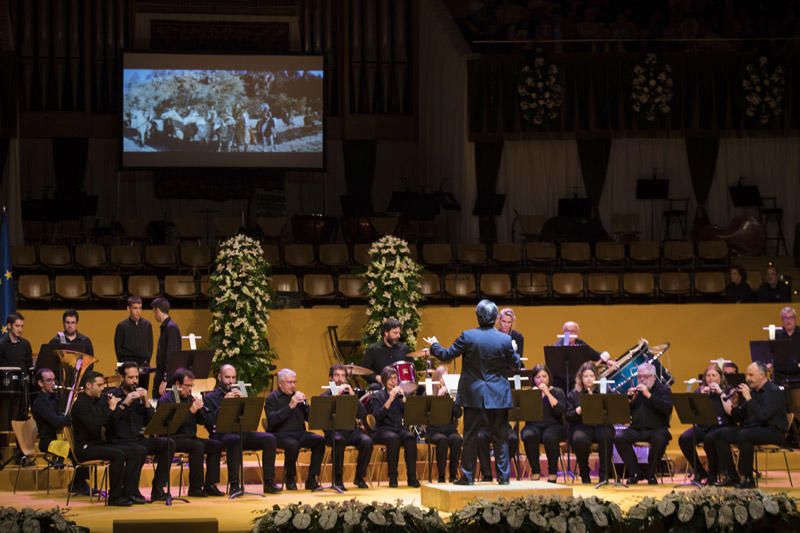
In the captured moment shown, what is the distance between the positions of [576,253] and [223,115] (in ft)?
21.6

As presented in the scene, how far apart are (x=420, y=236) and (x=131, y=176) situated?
550 centimetres

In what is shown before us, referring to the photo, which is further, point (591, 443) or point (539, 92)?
point (539, 92)

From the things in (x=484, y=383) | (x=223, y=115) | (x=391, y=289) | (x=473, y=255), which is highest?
(x=223, y=115)

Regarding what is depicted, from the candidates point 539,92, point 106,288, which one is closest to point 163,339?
point 106,288

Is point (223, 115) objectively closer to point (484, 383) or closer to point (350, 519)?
point (484, 383)

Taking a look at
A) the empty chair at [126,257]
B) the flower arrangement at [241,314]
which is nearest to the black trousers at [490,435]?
the flower arrangement at [241,314]

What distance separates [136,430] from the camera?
11281mm

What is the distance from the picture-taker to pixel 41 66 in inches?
845

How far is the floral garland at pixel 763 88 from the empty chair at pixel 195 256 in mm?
9202

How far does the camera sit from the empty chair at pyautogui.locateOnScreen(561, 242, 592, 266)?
61.3 ft

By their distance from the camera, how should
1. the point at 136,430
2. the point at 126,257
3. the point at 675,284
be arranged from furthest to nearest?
the point at 126,257 < the point at 675,284 < the point at 136,430

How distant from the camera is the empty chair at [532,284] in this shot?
58.0ft

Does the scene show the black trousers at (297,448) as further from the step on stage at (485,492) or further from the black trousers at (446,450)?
the step on stage at (485,492)

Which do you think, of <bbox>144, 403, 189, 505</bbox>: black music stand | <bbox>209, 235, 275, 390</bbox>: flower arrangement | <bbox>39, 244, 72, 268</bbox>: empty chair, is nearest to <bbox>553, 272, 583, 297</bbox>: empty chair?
<bbox>209, 235, 275, 390</bbox>: flower arrangement
